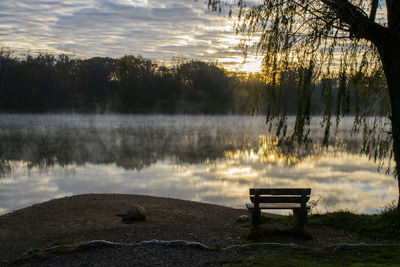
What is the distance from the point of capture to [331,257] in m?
5.51

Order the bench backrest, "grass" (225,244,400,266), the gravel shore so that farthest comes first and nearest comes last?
the bench backrest < the gravel shore < "grass" (225,244,400,266)

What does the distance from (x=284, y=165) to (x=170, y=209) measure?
37.0 feet

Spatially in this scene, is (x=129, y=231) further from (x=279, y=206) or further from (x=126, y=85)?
(x=126, y=85)

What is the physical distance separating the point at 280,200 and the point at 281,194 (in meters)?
0.15

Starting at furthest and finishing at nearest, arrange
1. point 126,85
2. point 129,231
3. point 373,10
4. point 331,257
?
1. point 126,85
2. point 129,231
3. point 373,10
4. point 331,257

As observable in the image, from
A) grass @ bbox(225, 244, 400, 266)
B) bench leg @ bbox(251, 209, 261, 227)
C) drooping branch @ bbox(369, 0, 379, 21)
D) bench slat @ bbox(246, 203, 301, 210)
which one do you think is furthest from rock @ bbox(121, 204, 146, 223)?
drooping branch @ bbox(369, 0, 379, 21)

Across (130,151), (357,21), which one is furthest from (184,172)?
(357,21)

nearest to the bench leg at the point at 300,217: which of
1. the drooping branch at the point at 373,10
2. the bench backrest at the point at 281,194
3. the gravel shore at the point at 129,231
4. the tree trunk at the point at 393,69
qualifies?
the bench backrest at the point at 281,194

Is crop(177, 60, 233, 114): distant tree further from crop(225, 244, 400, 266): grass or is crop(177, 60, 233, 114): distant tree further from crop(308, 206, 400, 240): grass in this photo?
crop(225, 244, 400, 266): grass

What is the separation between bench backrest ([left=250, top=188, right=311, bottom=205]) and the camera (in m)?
6.62

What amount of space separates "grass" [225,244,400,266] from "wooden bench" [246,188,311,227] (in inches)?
34.7

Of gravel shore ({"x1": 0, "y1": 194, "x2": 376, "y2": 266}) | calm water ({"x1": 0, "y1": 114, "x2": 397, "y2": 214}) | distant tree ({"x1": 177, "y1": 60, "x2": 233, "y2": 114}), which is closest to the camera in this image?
gravel shore ({"x1": 0, "y1": 194, "x2": 376, "y2": 266})

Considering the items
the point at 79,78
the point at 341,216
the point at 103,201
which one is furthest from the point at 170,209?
the point at 79,78

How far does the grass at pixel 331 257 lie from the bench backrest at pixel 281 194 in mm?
1021
